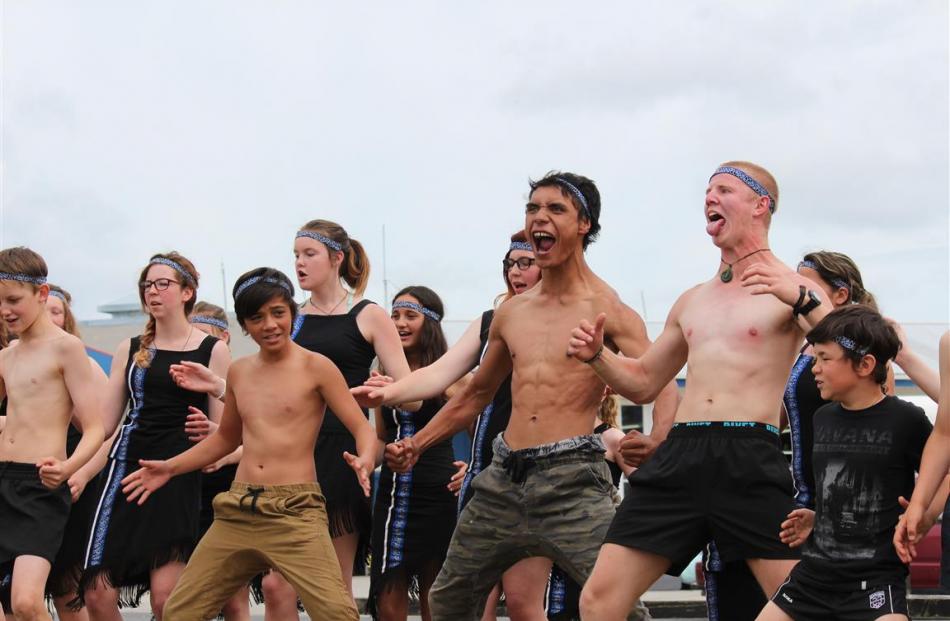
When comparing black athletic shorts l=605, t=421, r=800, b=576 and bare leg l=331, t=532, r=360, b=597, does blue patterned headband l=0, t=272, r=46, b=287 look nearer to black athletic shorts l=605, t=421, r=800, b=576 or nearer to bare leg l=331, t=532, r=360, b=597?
bare leg l=331, t=532, r=360, b=597

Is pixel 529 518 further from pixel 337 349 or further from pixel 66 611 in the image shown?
pixel 66 611

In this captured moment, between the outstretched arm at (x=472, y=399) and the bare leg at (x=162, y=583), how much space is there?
6.56 ft

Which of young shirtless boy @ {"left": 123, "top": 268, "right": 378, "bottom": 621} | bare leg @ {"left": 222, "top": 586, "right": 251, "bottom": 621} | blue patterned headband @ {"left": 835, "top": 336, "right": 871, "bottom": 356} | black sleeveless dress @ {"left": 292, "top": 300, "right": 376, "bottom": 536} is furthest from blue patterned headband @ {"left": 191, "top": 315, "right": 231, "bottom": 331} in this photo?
blue patterned headband @ {"left": 835, "top": 336, "right": 871, "bottom": 356}

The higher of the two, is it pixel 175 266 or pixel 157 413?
pixel 175 266

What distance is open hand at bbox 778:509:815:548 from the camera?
575 cm

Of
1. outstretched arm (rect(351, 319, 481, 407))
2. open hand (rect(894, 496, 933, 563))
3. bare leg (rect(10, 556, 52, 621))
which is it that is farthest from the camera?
bare leg (rect(10, 556, 52, 621))

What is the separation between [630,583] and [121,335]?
22.4 meters

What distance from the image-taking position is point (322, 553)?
6.95m

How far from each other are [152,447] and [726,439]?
370cm

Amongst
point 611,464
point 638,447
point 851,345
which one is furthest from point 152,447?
point 851,345

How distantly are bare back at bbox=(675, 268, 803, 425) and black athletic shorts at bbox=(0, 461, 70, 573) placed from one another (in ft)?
11.7

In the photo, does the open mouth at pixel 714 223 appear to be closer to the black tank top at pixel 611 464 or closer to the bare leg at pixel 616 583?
the bare leg at pixel 616 583

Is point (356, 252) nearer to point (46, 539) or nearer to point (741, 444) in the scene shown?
point (46, 539)

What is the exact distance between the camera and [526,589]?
7.98m
